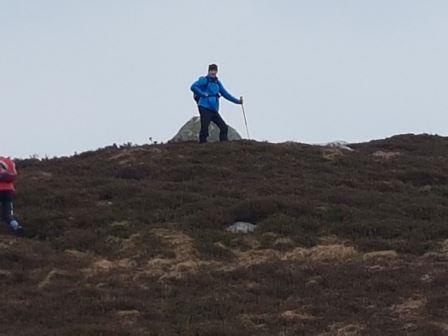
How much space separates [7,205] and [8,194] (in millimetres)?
296

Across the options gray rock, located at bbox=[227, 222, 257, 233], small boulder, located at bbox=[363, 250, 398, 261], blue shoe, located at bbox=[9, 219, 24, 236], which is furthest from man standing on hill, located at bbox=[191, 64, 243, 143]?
small boulder, located at bbox=[363, 250, 398, 261]

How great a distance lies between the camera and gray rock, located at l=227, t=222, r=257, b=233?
21656mm

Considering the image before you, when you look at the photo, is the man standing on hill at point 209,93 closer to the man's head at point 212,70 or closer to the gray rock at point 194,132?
the man's head at point 212,70

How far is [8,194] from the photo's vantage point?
22.1 meters

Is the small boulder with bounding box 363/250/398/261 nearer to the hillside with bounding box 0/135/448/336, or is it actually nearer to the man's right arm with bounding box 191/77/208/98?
the hillside with bounding box 0/135/448/336

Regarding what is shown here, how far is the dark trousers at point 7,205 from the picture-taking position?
860 inches

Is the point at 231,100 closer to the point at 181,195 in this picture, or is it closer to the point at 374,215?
the point at 181,195

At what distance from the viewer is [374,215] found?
22.6 m

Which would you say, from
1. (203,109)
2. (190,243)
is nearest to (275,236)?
(190,243)

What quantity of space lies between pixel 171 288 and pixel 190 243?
3579mm

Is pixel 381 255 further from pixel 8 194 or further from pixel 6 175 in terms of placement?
pixel 6 175

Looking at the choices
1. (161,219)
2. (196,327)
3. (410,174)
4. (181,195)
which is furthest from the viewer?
(410,174)

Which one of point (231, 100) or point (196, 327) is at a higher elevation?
point (231, 100)

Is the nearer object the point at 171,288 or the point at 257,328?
the point at 257,328
